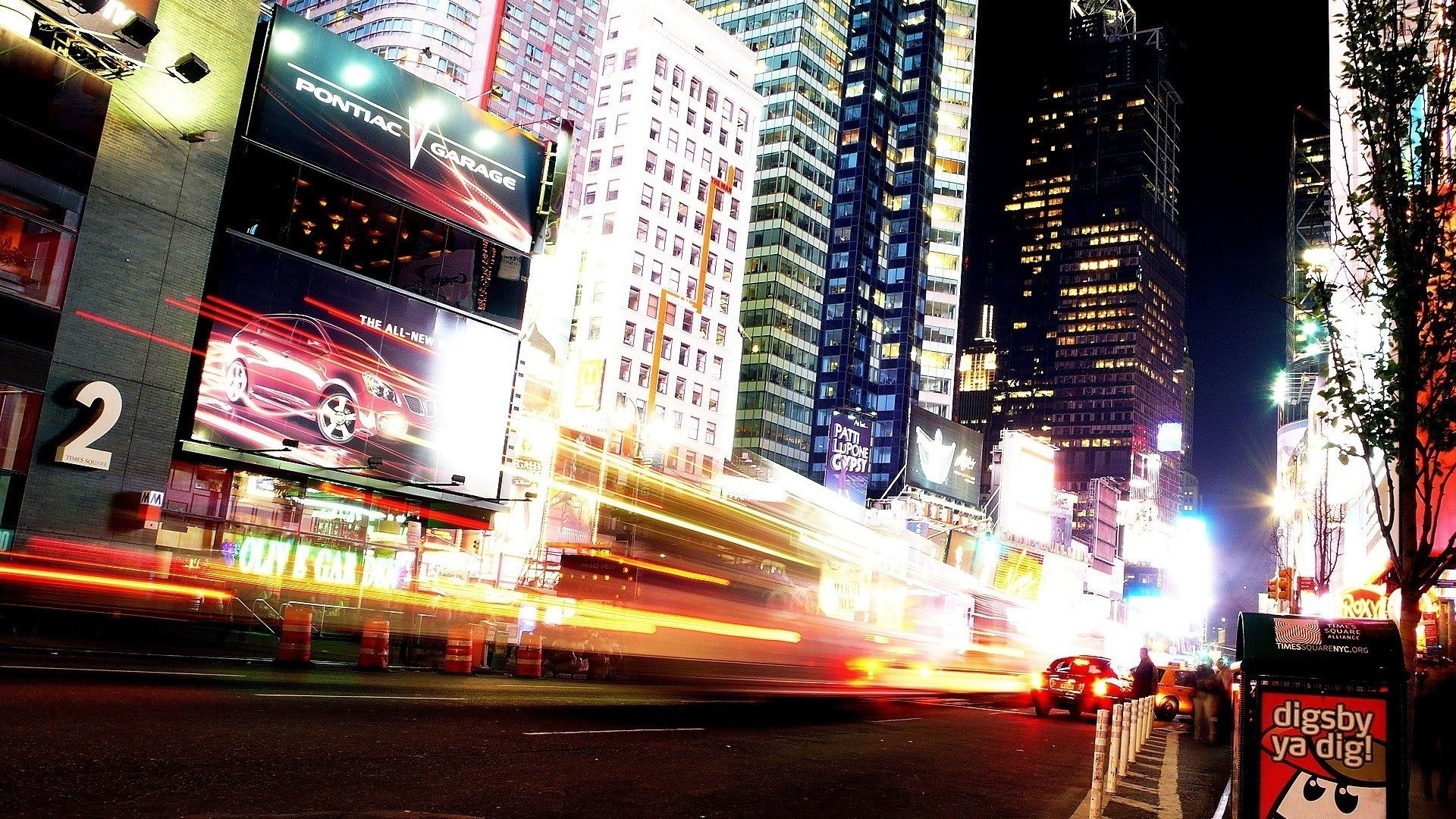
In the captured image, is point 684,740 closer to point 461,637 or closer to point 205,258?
point 461,637

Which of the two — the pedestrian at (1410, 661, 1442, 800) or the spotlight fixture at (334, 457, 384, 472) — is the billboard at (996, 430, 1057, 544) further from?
the pedestrian at (1410, 661, 1442, 800)

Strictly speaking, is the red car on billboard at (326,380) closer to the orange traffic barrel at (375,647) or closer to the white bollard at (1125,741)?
the orange traffic barrel at (375,647)

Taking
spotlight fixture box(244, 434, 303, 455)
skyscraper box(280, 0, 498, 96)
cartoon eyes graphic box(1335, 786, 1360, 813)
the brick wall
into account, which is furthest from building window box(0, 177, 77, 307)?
skyscraper box(280, 0, 498, 96)

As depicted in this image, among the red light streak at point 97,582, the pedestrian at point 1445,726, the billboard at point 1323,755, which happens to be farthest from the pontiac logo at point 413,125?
the billboard at point 1323,755

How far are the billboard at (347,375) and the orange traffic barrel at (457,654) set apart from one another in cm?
950

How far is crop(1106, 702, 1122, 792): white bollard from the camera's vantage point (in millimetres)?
12727

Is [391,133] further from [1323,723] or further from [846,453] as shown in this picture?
[846,453]

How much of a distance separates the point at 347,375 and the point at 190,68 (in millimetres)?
9254

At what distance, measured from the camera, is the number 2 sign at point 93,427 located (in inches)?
976

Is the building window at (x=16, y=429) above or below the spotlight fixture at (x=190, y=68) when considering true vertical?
below

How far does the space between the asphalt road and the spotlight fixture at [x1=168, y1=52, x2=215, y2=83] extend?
15.2m

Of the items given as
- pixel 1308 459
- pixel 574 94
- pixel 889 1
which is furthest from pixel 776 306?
pixel 1308 459

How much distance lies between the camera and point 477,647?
82.0ft

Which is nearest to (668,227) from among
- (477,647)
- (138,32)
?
(138,32)
